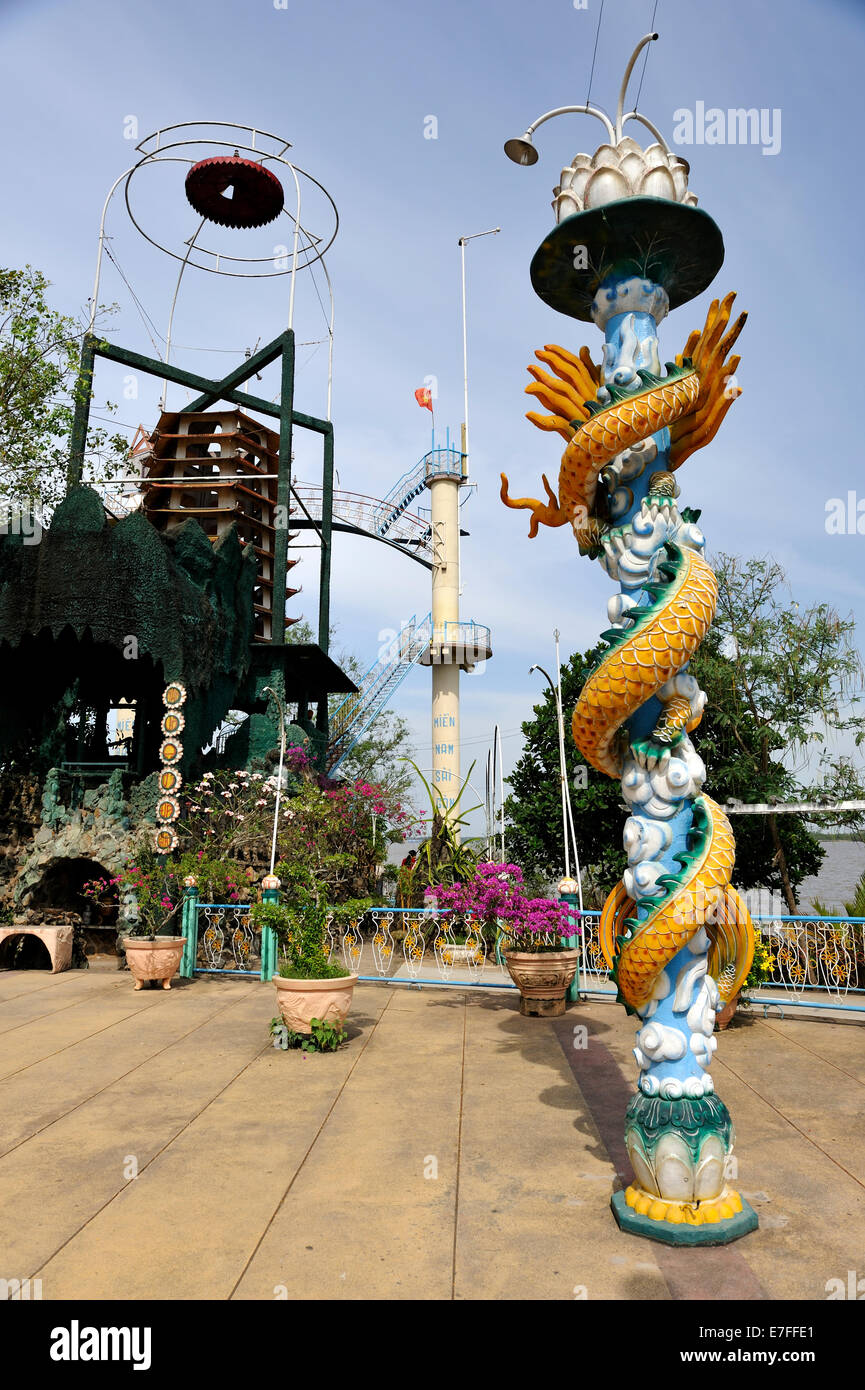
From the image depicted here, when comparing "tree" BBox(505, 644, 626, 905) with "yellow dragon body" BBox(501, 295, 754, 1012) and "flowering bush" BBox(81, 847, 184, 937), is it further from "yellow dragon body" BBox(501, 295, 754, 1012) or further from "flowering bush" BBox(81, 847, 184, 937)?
"yellow dragon body" BBox(501, 295, 754, 1012)

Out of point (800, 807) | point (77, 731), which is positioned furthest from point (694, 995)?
point (77, 731)

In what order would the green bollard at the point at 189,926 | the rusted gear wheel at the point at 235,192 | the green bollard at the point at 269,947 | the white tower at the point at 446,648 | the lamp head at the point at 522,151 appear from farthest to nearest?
the white tower at the point at 446,648 → the rusted gear wheel at the point at 235,192 → the green bollard at the point at 189,926 → the green bollard at the point at 269,947 → the lamp head at the point at 522,151

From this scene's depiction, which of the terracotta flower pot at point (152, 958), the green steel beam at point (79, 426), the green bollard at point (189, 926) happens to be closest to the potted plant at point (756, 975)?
the terracotta flower pot at point (152, 958)

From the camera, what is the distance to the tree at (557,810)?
17000 mm

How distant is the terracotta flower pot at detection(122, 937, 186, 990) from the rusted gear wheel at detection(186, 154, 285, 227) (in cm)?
1917

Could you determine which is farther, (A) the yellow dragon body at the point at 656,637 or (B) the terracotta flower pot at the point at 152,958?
(B) the terracotta flower pot at the point at 152,958

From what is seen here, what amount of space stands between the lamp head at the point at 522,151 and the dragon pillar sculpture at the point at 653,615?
0.53 metres

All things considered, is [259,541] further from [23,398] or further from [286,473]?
[23,398]

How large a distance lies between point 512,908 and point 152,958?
5239 mm

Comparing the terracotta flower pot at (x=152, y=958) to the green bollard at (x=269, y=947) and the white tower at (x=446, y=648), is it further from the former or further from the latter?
the white tower at (x=446, y=648)

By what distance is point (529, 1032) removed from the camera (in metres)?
9.33

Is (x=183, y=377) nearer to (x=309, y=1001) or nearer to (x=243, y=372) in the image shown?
(x=243, y=372)

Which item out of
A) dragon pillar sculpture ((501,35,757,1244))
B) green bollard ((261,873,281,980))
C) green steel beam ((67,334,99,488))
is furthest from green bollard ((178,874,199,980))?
green steel beam ((67,334,99,488))
